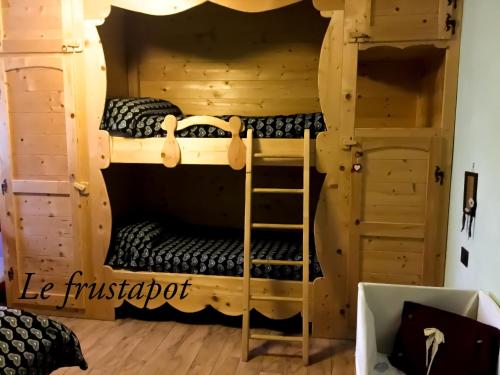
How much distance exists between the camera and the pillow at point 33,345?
1.57m

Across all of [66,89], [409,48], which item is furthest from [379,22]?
[66,89]

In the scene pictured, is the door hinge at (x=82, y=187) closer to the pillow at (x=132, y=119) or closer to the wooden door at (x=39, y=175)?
the wooden door at (x=39, y=175)

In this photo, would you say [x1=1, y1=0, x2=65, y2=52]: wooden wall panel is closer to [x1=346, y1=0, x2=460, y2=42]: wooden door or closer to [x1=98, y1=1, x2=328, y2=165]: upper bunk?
[x1=98, y1=1, x2=328, y2=165]: upper bunk

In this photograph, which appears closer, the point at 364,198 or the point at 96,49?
the point at 364,198

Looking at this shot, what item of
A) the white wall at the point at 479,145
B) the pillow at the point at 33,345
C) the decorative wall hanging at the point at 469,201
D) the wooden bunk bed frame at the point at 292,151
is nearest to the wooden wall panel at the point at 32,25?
the wooden bunk bed frame at the point at 292,151

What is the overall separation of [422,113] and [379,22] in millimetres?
902

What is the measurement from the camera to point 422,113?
318cm

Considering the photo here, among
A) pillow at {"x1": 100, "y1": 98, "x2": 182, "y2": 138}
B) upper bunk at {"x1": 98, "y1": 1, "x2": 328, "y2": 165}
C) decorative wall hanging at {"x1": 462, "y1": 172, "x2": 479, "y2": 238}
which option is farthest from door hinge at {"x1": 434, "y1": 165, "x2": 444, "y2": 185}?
pillow at {"x1": 100, "y1": 98, "x2": 182, "y2": 138}

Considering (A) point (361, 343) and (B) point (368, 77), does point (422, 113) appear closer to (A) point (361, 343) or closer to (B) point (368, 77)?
(B) point (368, 77)

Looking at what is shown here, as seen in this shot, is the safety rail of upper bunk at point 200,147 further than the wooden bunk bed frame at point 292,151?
Yes

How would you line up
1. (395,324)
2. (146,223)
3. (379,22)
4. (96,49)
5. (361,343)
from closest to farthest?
(361,343) < (395,324) < (379,22) < (96,49) < (146,223)

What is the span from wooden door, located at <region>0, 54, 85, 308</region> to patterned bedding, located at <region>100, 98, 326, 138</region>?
31cm

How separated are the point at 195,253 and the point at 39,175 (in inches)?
51.0

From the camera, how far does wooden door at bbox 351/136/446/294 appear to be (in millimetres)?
2662
